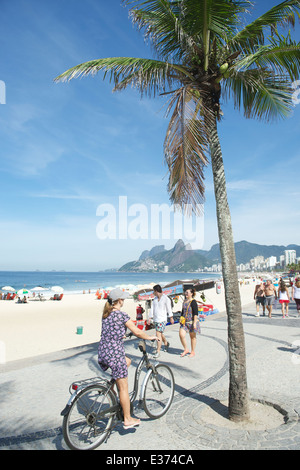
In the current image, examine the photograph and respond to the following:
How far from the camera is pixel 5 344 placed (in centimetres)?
1134

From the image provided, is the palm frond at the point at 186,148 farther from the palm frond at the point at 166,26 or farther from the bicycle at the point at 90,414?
the bicycle at the point at 90,414

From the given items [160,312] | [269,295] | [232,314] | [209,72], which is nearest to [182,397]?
[232,314]

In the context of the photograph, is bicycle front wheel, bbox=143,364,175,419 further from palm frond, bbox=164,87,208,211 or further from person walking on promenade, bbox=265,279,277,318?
person walking on promenade, bbox=265,279,277,318

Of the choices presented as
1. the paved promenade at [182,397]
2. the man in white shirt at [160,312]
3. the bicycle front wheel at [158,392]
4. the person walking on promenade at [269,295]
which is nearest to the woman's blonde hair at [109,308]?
the bicycle front wheel at [158,392]

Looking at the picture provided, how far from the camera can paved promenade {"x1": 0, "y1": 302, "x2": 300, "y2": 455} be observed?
3748 mm

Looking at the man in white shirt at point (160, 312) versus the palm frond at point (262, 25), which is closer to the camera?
the palm frond at point (262, 25)

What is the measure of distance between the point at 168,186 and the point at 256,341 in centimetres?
625

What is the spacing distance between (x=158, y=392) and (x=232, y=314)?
167 cm

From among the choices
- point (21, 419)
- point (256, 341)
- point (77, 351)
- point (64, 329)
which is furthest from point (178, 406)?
point (64, 329)

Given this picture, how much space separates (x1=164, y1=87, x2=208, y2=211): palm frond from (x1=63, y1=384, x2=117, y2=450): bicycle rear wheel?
10.4ft

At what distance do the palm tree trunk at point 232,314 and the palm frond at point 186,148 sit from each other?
317mm

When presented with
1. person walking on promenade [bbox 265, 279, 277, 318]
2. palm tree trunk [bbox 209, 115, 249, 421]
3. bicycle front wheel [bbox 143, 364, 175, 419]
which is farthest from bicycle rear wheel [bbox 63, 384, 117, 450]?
person walking on promenade [bbox 265, 279, 277, 318]

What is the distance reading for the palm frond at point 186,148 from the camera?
14.9 feet

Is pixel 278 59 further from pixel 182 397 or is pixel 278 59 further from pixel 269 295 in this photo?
pixel 269 295
